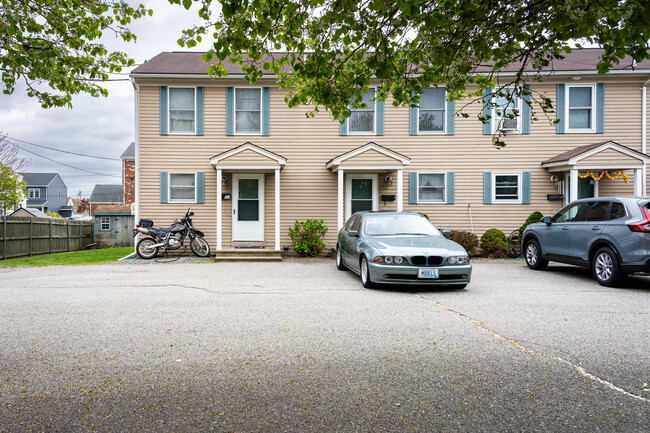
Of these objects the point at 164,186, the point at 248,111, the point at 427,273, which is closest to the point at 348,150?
the point at 248,111

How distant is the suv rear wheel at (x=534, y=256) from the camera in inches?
405

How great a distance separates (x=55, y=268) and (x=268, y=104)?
27.2ft

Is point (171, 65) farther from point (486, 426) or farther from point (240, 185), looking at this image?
point (486, 426)

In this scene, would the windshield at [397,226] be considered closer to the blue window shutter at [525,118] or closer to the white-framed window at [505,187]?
the white-framed window at [505,187]

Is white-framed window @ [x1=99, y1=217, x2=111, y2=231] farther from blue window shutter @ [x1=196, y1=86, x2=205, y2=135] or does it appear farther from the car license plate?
the car license plate

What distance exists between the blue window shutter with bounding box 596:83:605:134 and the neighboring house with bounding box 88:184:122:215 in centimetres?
6534

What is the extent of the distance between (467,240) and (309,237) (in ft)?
17.1

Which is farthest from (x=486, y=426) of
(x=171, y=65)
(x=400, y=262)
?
(x=171, y=65)

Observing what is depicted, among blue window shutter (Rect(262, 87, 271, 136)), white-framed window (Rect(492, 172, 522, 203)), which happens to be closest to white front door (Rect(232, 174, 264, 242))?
blue window shutter (Rect(262, 87, 271, 136))

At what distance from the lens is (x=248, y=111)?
14.8 m

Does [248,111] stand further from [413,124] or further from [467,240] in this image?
[467,240]

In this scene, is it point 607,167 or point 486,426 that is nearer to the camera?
point 486,426

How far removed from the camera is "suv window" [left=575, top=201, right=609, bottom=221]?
8391 mm

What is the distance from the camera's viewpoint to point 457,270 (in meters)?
7.44
